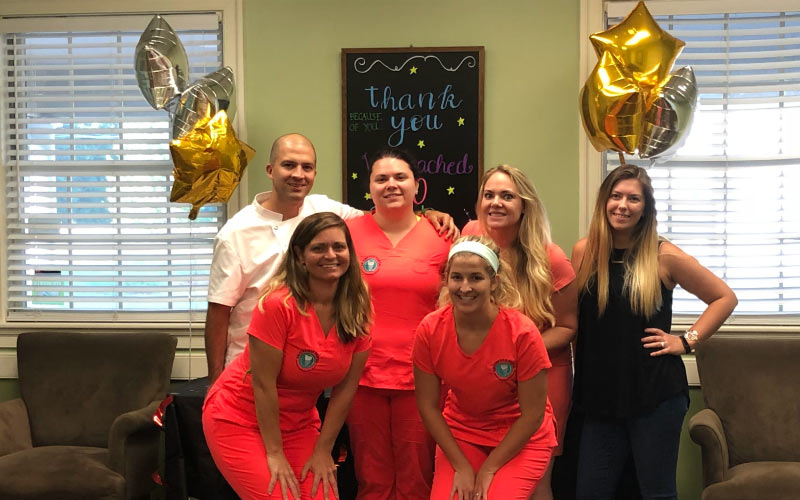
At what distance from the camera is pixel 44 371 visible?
369 centimetres

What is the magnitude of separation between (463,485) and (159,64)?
6.79ft

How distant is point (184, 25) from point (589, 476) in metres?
2.75

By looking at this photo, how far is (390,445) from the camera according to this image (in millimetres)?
2621

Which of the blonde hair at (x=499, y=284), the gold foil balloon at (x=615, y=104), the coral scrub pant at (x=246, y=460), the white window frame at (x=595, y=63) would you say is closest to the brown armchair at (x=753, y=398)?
the white window frame at (x=595, y=63)

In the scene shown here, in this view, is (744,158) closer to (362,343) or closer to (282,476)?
(362,343)

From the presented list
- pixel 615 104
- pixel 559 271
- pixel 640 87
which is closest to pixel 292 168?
pixel 559 271

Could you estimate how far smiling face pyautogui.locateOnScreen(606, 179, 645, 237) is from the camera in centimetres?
261

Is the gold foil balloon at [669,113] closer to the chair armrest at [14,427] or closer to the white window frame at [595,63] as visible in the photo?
the white window frame at [595,63]

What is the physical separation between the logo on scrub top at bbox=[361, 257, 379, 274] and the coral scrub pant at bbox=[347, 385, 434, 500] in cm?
40

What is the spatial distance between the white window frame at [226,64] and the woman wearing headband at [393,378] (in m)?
A: 1.31

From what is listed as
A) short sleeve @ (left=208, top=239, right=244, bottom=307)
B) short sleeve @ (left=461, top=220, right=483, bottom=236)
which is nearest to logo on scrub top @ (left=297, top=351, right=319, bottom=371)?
short sleeve @ (left=208, top=239, right=244, bottom=307)

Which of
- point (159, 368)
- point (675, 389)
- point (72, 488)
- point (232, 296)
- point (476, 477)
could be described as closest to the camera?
point (476, 477)

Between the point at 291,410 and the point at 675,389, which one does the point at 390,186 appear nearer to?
the point at 291,410

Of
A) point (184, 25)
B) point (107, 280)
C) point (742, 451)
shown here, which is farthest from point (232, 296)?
point (742, 451)
